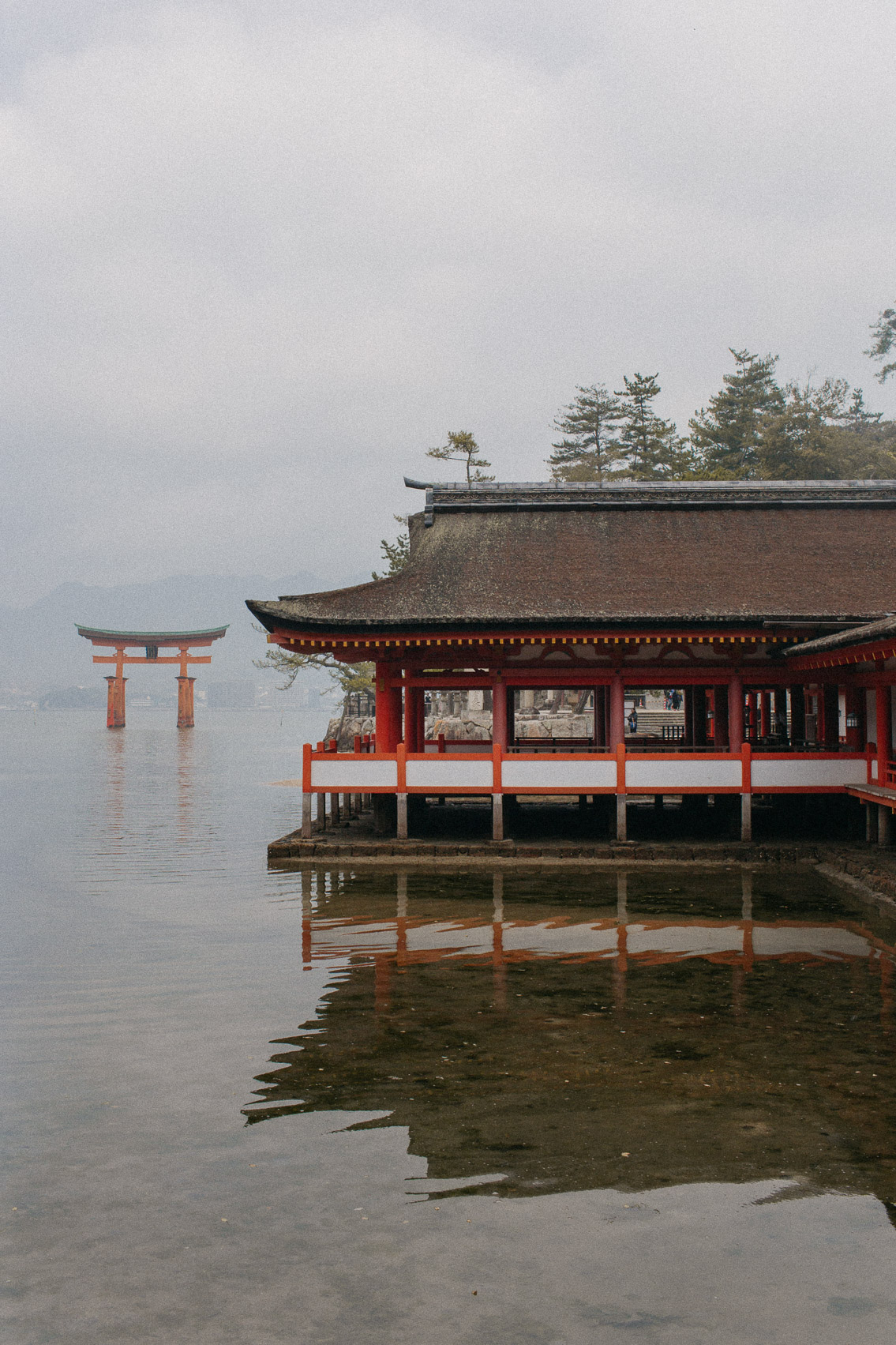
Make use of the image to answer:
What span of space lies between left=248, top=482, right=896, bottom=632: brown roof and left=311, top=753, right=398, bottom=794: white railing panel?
2.69 meters

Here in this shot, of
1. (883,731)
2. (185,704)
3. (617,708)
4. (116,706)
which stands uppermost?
(185,704)

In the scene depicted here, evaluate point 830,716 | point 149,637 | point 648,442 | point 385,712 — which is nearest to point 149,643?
point 149,637

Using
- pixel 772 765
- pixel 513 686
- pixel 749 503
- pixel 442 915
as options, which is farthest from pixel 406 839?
pixel 749 503

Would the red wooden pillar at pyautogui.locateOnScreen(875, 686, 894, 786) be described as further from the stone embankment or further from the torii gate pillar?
the torii gate pillar

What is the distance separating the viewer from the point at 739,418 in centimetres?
5662

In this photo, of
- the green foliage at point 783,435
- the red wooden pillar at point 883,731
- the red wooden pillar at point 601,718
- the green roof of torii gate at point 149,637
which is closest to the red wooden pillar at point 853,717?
the red wooden pillar at point 883,731

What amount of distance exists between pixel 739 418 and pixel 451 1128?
181 ft

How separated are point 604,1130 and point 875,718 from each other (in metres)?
14.0

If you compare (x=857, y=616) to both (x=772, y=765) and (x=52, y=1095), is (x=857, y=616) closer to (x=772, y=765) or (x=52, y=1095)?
(x=772, y=765)

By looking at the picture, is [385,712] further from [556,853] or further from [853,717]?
[853,717]

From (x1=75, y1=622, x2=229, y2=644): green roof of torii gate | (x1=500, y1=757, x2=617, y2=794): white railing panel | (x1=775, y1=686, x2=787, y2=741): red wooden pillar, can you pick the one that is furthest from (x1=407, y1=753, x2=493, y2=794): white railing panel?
(x1=75, y1=622, x2=229, y2=644): green roof of torii gate

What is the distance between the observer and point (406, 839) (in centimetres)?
1975

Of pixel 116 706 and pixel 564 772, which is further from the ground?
pixel 116 706

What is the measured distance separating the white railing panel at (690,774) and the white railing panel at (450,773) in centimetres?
275
